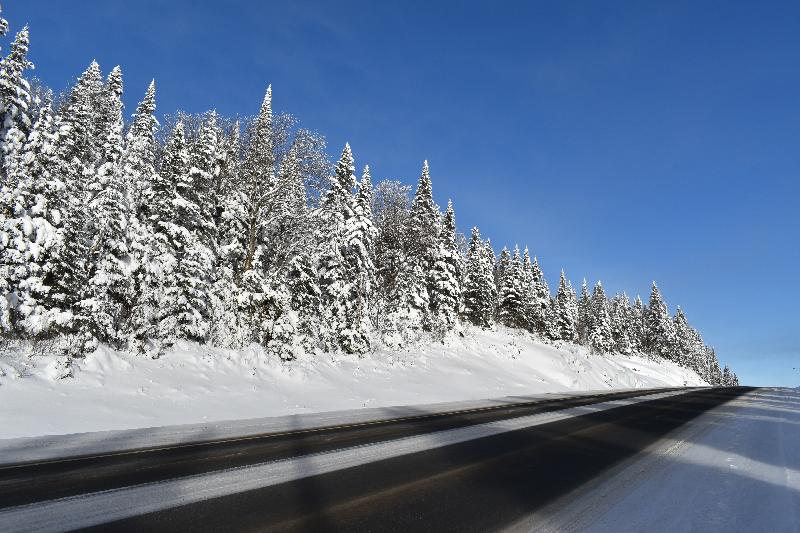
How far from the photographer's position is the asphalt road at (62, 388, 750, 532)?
15.4 ft

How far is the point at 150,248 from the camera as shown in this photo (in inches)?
716

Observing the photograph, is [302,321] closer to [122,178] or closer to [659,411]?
[122,178]

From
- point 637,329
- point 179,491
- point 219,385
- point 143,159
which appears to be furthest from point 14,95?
point 637,329

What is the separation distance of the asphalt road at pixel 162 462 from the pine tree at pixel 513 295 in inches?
2117

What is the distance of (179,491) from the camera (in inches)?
220

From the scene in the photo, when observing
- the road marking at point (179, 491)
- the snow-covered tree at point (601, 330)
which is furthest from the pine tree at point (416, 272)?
the snow-covered tree at point (601, 330)

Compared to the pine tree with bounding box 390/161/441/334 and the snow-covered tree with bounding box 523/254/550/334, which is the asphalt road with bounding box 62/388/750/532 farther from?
the snow-covered tree with bounding box 523/254/550/334

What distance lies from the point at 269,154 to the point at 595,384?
117ft

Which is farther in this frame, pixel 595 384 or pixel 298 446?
pixel 595 384

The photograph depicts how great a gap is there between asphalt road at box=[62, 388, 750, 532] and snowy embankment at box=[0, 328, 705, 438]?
5225 millimetres

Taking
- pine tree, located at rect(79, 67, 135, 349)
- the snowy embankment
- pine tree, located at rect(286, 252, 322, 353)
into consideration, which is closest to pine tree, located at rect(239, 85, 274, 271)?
pine tree, located at rect(286, 252, 322, 353)

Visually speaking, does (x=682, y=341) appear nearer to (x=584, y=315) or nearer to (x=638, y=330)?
(x=638, y=330)

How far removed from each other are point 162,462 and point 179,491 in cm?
174

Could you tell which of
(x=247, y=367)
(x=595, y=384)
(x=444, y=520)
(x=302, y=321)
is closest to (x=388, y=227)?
(x=302, y=321)
